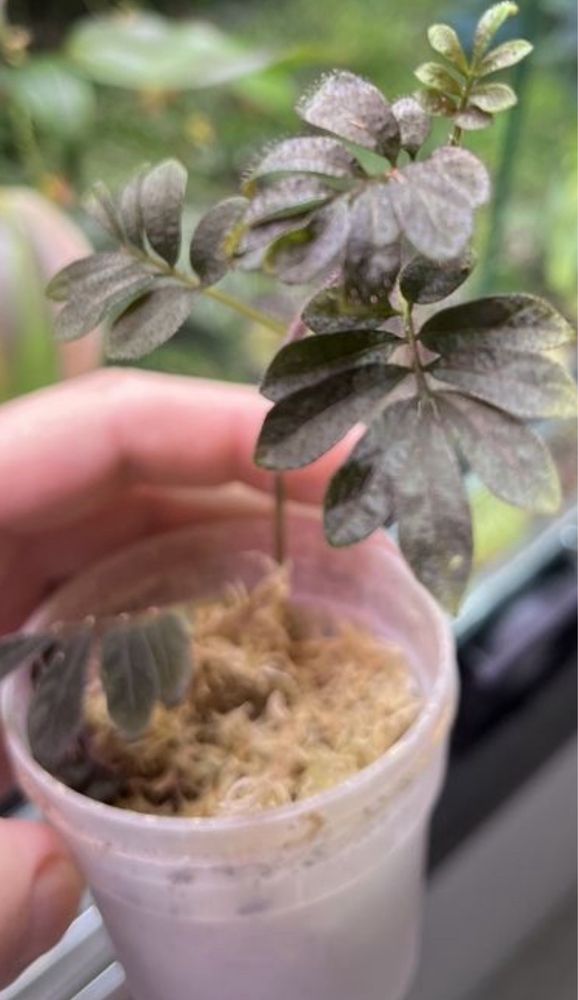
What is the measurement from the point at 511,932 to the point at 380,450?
473 mm

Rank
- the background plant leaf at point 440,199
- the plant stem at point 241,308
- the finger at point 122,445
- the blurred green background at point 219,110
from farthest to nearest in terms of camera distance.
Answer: the blurred green background at point 219,110 → the finger at point 122,445 → the plant stem at point 241,308 → the background plant leaf at point 440,199

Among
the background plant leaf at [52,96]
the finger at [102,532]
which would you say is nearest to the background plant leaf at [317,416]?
the finger at [102,532]

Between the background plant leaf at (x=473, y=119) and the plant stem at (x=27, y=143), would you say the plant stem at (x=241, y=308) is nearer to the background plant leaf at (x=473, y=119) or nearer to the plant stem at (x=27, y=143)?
the background plant leaf at (x=473, y=119)

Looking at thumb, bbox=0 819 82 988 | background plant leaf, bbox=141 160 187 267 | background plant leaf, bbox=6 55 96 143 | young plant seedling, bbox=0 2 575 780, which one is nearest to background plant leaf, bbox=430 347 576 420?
young plant seedling, bbox=0 2 575 780

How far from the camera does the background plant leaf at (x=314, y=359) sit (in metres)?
0.34

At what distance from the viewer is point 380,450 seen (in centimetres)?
33

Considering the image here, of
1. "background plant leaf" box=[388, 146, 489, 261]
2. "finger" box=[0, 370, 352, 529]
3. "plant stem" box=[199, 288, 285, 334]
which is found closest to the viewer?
"background plant leaf" box=[388, 146, 489, 261]

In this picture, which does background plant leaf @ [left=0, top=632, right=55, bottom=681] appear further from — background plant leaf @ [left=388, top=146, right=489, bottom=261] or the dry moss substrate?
background plant leaf @ [left=388, top=146, right=489, bottom=261]

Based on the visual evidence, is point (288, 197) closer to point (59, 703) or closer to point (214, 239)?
point (214, 239)

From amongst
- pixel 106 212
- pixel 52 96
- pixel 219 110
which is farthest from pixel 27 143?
pixel 106 212

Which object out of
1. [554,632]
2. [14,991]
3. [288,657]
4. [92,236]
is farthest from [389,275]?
→ [92,236]

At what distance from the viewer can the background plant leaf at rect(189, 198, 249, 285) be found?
36 centimetres

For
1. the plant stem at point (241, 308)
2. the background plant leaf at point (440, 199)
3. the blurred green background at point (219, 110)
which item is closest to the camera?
the background plant leaf at point (440, 199)

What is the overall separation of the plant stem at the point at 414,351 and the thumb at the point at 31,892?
218mm
